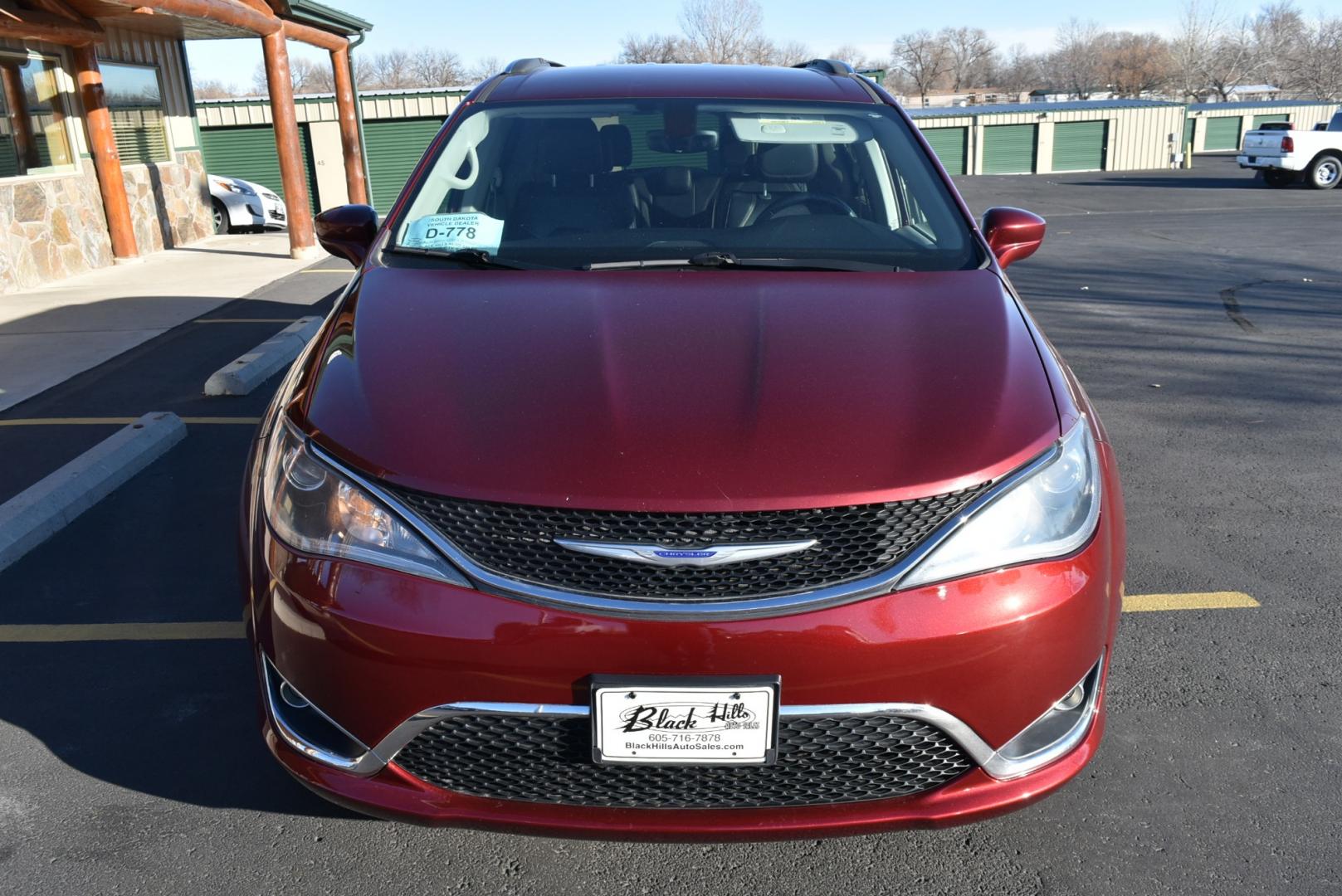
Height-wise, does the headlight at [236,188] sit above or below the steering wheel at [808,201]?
below

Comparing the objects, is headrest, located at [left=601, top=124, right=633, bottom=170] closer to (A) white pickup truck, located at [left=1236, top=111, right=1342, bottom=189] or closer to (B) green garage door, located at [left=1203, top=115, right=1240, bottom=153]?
(A) white pickup truck, located at [left=1236, top=111, right=1342, bottom=189]

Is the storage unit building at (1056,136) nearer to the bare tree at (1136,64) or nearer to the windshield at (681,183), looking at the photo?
the windshield at (681,183)

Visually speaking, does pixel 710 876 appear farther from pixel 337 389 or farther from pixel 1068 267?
pixel 1068 267

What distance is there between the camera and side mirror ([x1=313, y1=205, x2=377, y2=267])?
3.41 m

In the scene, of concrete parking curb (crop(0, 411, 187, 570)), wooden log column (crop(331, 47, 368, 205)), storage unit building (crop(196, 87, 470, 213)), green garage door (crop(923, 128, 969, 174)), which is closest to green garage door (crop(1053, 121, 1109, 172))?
green garage door (crop(923, 128, 969, 174))

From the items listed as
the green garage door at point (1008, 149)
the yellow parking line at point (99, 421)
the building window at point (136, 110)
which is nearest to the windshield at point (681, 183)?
the yellow parking line at point (99, 421)

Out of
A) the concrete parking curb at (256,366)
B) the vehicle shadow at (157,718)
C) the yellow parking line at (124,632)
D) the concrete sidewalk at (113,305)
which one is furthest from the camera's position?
the concrete sidewalk at (113,305)

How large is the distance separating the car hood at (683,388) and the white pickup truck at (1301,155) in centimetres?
2572

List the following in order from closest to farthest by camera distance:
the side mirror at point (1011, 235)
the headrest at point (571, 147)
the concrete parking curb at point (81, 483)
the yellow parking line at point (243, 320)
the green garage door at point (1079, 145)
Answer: the side mirror at point (1011, 235) → the headrest at point (571, 147) → the concrete parking curb at point (81, 483) → the yellow parking line at point (243, 320) → the green garage door at point (1079, 145)

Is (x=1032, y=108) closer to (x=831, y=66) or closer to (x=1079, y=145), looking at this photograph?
(x=1079, y=145)

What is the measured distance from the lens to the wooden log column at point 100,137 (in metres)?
11.6

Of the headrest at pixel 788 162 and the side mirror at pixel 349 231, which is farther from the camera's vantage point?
the headrest at pixel 788 162

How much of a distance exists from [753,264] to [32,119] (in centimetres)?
1091

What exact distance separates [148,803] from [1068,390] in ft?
7.74
